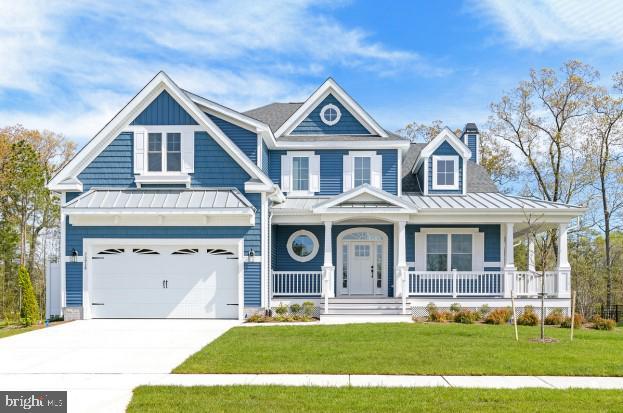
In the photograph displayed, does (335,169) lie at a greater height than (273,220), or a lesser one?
greater

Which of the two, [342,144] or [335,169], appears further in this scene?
[335,169]

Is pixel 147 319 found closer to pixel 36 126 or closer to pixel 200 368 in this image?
pixel 200 368

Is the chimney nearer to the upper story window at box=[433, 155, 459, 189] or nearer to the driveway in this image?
the upper story window at box=[433, 155, 459, 189]

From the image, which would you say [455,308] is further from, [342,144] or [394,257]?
[342,144]

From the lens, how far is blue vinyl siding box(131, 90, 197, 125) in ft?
62.0

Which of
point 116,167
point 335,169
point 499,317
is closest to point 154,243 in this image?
point 116,167

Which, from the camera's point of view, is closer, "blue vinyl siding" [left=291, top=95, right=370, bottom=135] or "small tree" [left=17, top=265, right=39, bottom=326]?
"small tree" [left=17, top=265, right=39, bottom=326]

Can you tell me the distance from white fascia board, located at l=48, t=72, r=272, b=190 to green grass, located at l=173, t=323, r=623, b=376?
567 centimetres

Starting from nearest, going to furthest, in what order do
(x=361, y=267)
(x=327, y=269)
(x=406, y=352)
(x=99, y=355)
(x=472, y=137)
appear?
1. (x=406, y=352)
2. (x=99, y=355)
3. (x=327, y=269)
4. (x=361, y=267)
5. (x=472, y=137)

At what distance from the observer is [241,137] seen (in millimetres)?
19672

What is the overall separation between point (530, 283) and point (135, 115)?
13241mm

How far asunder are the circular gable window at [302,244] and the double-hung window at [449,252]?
151 inches

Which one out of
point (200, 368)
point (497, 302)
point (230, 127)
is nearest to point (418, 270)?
point (497, 302)

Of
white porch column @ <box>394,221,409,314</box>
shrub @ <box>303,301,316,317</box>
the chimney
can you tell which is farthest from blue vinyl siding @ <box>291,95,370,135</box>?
shrub @ <box>303,301,316,317</box>
